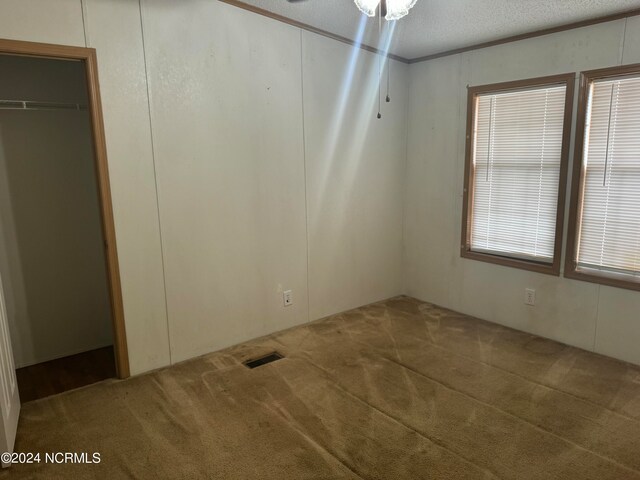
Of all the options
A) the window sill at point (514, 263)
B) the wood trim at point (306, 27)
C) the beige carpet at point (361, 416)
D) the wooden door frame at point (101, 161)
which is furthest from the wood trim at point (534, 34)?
the wooden door frame at point (101, 161)

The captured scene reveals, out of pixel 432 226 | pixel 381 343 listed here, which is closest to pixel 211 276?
pixel 381 343

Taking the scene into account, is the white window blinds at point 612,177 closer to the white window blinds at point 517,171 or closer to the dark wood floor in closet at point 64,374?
the white window blinds at point 517,171

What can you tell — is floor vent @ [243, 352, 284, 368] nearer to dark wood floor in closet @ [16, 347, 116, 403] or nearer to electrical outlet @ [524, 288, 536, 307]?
dark wood floor in closet @ [16, 347, 116, 403]

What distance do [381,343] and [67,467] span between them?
7.42 feet

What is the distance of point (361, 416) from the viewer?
2.47m

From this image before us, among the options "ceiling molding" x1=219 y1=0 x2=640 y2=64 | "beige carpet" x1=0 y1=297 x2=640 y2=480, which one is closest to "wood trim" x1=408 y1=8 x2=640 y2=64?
"ceiling molding" x1=219 y1=0 x2=640 y2=64

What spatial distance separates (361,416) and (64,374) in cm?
220

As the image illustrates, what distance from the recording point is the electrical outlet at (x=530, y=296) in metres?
3.61

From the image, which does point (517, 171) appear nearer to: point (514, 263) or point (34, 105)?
point (514, 263)

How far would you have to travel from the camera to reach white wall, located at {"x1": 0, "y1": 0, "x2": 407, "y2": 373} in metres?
2.72

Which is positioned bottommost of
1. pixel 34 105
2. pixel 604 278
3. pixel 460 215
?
pixel 604 278

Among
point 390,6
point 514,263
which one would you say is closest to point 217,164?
point 390,6

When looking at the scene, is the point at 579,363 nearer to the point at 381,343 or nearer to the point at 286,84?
the point at 381,343

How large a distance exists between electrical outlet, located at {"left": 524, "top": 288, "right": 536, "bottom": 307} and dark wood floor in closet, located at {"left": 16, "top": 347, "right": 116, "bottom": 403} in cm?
336
